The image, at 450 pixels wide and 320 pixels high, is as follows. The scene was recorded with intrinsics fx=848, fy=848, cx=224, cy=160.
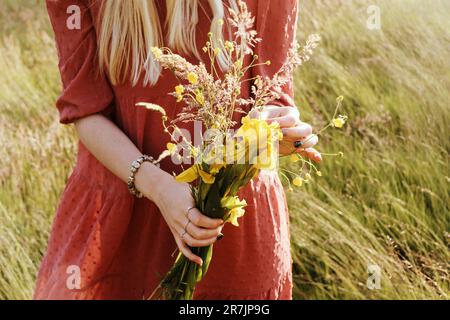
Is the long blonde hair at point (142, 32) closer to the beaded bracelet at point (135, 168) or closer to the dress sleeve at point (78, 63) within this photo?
the dress sleeve at point (78, 63)

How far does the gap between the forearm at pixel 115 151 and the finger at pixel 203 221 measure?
138 millimetres

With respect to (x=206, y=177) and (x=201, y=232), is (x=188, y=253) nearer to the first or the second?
(x=201, y=232)

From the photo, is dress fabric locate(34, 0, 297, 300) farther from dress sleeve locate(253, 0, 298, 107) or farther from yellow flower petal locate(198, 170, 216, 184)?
yellow flower petal locate(198, 170, 216, 184)

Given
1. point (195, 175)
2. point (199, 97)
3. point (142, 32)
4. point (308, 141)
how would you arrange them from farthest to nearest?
point (142, 32), point (308, 141), point (195, 175), point (199, 97)

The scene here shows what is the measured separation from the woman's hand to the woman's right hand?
236mm

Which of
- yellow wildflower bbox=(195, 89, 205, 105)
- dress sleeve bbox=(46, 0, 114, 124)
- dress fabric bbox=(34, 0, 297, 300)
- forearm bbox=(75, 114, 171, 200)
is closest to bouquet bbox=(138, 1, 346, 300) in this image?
yellow wildflower bbox=(195, 89, 205, 105)

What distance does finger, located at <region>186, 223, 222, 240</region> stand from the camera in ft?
5.50

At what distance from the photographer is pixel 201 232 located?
167 centimetres

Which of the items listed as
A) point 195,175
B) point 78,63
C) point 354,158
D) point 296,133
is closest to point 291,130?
point 296,133

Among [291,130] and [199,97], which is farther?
[291,130]

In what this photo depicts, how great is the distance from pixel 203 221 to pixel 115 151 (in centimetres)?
31

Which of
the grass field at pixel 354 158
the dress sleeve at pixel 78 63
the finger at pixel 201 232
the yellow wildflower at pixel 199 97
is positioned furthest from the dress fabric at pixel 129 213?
the grass field at pixel 354 158
